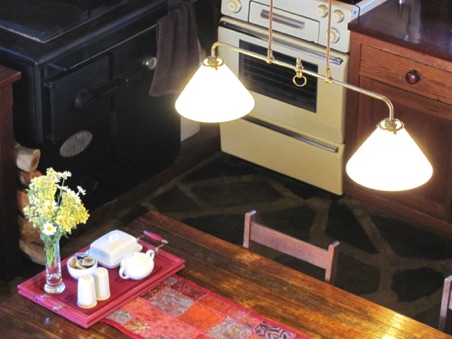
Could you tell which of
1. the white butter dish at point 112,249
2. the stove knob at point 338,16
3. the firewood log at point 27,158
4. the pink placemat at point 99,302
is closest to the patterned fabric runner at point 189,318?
the pink placemat at point 99,302

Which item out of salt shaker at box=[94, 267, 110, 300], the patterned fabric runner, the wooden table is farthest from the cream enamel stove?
salt shaker at box=[94, 267, 110, 300]

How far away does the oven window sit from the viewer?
5055 mm

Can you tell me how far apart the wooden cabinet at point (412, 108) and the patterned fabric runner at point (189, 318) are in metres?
1.67

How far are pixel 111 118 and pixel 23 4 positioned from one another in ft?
2.20

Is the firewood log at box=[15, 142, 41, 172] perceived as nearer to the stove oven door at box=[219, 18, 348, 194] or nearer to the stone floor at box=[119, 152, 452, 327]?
the stone floor at box=[119, 152, 452, 327]

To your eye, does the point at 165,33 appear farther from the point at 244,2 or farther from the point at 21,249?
the point at 21,249

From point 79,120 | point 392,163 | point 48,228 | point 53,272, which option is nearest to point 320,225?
point 79,120

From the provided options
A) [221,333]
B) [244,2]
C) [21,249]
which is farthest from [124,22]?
[221,333]

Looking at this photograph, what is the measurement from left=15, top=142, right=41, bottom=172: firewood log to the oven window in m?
1.27

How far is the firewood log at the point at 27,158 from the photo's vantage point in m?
4.44

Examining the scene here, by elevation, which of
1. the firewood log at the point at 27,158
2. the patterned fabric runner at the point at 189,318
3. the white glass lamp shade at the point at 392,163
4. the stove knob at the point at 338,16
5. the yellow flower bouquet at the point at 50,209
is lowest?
the firewood log at the point at 27,158

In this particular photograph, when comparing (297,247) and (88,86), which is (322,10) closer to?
(88,86)

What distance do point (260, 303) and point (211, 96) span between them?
0.77 meters

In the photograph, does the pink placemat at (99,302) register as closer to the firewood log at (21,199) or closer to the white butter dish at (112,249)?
the white butter dish at (112,249)
